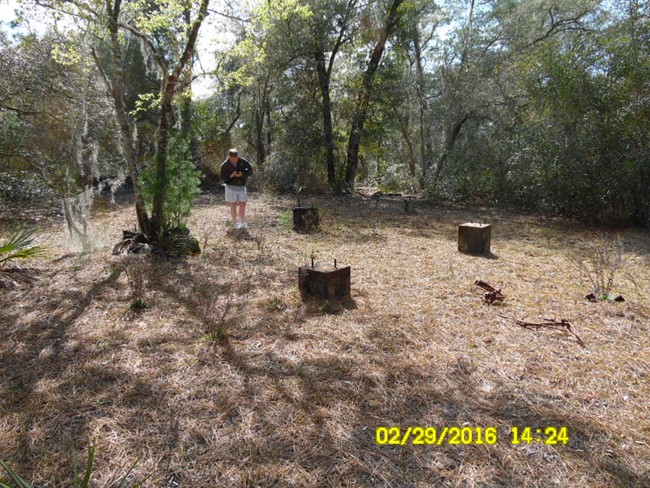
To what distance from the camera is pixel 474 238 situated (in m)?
5.50

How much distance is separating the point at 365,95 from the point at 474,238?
7858 millimetres

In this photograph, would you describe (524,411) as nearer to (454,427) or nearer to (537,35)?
(454,427)

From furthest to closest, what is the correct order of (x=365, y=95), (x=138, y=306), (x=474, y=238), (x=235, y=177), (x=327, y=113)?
(x=327, y=113), (x=365, y=95), (x=235, y=177), (x=474, y=238), (x=138, y=306)

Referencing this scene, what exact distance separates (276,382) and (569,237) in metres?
6.34

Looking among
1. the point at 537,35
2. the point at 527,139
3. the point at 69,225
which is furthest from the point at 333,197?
the point at 537,35

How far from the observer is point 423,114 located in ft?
50.4

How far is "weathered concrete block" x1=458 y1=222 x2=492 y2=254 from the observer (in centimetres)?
546

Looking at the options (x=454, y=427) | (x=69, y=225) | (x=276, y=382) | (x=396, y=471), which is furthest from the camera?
(x=69, y=225)

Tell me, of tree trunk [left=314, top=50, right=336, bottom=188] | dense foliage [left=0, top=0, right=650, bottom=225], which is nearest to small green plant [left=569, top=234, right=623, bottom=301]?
dense foliage [left=0, top=0, right=650, bottom=225]

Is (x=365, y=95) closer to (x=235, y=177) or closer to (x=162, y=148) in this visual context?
(x=235, y=177)

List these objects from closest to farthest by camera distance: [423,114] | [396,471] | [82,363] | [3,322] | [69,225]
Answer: [396,471], [82,363], [3,322], [69,225], [423,114]

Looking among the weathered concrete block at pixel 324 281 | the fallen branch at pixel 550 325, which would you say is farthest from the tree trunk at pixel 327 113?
the fallen branch at pixel 550 325

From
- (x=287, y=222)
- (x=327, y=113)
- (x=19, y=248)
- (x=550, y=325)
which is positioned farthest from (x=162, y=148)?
(x=327, y=113)
